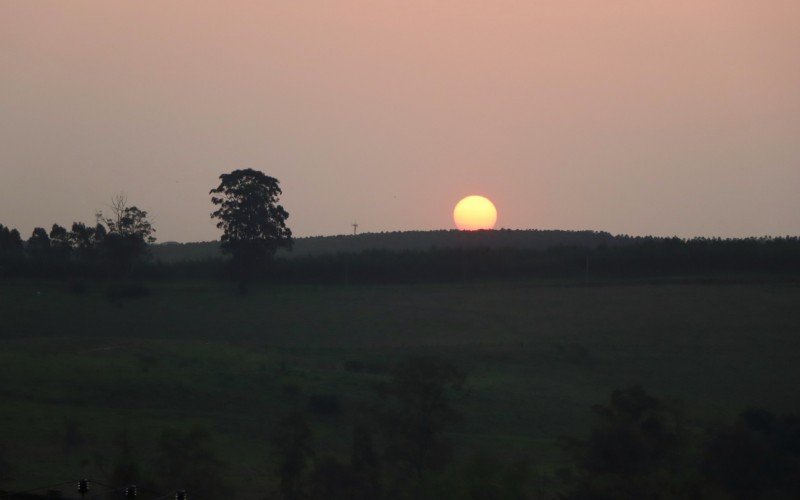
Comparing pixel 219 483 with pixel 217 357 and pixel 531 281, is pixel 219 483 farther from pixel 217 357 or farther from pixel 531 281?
pixel 531 281

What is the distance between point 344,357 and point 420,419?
22.3 meters

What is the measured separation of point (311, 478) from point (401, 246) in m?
106

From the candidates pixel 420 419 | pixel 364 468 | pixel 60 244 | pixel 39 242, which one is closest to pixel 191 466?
pixel 364 468

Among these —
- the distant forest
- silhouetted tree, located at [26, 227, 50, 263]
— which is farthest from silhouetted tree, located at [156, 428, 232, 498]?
silhouetted tree, located at [26, 227, 50, 263]

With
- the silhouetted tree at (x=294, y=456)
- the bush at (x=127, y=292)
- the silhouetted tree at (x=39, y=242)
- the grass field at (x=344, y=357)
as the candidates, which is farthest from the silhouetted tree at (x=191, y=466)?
the silhouetted tree at (x=39, y=242)

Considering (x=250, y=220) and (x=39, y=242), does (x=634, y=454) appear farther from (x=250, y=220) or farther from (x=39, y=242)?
(x=39, y=242)

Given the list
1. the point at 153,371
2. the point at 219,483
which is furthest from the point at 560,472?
the point at 153,371

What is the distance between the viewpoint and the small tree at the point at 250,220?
280 feet

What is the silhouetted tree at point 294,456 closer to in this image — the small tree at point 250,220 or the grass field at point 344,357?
the grass field at point 344,357

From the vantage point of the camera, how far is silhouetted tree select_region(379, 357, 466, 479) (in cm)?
3466

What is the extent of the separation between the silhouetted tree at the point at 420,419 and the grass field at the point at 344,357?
2244 mm

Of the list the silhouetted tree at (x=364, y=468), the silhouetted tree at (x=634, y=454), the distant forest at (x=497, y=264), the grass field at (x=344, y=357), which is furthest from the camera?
the distant forest at (x=497, y=264)

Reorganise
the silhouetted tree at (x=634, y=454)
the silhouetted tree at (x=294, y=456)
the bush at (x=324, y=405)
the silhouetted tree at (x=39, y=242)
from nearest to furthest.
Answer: the silhouetted tree at (x=634, y=454) → the silhouetted tree at (x=294, y=456) → the bush at (x=324, y=405) → the silhouetted tree at (x=39, y=242)

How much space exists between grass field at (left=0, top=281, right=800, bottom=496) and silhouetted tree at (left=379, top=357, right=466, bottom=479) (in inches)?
88.3
